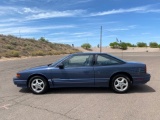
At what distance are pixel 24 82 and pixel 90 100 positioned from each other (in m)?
2.59

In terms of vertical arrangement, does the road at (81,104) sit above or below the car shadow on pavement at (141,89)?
below

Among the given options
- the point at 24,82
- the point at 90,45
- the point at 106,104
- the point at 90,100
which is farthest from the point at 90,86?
the point at 90,45

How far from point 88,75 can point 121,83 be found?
1.15 meters

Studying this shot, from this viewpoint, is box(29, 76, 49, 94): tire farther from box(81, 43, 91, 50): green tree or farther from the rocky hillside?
box(81, 43, 91, 50): green tree

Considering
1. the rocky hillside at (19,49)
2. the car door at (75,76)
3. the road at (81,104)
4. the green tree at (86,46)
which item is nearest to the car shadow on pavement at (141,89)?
the road at (81,104)

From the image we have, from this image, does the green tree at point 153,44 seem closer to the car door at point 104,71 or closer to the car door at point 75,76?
the car door at point 104,71

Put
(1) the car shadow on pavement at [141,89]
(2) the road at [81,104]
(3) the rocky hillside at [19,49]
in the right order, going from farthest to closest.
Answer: (3) the rocky hillside at [19,49]
(1) the car shadow on pavement at [141,89]
(2) the road at [81,104]

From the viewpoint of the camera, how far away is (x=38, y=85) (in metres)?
8.27

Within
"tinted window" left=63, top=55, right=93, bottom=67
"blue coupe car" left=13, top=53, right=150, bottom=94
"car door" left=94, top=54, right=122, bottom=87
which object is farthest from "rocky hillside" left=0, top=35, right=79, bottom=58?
"car door" left=94, top=54, right=122, bottom=87

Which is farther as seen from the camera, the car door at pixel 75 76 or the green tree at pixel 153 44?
the green tree at pixel 153 44

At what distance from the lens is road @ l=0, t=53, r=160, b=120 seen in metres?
5.67

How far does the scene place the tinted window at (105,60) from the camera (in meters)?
8.35

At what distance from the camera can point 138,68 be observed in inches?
323

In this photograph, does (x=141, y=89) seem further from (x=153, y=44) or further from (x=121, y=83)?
(x=153, y=44)
